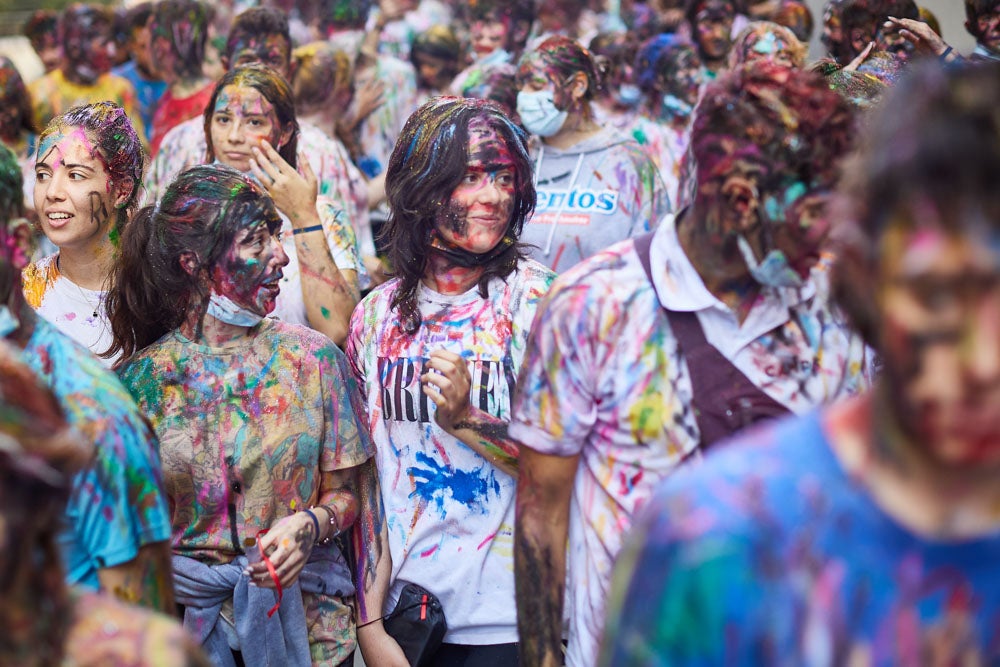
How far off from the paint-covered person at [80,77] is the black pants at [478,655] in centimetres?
578

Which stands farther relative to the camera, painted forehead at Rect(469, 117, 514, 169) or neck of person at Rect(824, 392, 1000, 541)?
painted forehead at Rect(469, 117, 514, 169)

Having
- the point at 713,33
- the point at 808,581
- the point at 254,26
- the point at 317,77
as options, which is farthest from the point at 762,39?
the point at 808,581

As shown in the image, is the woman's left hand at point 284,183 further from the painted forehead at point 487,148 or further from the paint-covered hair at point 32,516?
the paint-covered hair at point 32,516

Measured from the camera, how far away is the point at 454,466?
132 inches

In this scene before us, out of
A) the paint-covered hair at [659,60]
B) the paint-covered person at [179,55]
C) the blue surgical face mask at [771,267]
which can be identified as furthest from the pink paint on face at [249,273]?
the paint-covered hair at [659,60]

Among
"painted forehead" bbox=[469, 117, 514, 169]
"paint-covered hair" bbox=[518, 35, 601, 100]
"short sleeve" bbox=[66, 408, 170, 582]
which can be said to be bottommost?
"paint-covered hair" bbox=[518, 35, 601, 100]

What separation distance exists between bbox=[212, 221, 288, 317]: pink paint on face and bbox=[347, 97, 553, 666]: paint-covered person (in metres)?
0.34

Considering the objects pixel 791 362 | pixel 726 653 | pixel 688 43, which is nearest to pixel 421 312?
pixel 791 362

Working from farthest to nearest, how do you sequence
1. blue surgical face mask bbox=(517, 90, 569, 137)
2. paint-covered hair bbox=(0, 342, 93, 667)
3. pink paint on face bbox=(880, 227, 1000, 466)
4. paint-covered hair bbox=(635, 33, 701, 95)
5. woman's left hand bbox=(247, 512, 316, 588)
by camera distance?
paint-covered hair bbox=(635, 33, 701, 95), blue surgical face mask bbox=(517, 90, 569, 137), woman's left hand bbox=(247, 512, 316, 588), paint-covered hair bbox=(0, 342, 93, 667), pink paint on face bbox=(880, 227, 1000, 466)

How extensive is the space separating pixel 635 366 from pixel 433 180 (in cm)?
132

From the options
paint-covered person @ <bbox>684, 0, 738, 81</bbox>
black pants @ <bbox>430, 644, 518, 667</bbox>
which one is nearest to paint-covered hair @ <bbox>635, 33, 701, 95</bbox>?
paint-covered person @ <bbox>684, 0, 738, 81</bbox>

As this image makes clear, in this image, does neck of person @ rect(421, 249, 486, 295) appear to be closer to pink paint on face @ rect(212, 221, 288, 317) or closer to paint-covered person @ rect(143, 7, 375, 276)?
pink paint on face @ rect(212, 221, 288, 317)

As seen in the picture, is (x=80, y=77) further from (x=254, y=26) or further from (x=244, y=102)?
(x=244, y=102)

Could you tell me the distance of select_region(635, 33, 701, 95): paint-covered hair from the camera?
7.70 m
